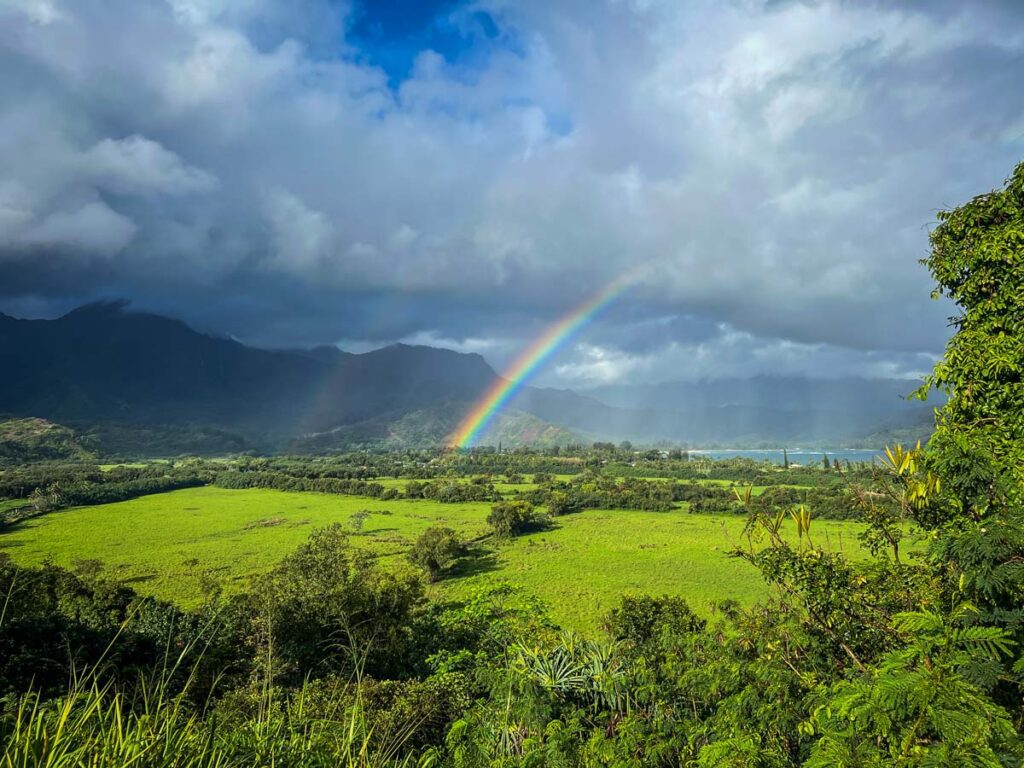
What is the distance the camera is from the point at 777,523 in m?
4.98

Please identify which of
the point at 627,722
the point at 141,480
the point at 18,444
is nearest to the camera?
the point at 627,722

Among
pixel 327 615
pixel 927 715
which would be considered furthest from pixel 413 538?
pixel 927 715

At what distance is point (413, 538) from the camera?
58875 mm

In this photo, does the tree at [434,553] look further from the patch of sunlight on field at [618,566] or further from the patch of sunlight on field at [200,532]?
the patch of sunlight on field at [200,532]

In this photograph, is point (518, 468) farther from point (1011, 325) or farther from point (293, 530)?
point (1011, 325)

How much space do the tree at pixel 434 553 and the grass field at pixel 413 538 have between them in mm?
1696

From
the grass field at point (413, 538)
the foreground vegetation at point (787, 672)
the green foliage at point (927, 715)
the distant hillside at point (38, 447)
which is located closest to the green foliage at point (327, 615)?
the foreground vegetation at point (787, 672)

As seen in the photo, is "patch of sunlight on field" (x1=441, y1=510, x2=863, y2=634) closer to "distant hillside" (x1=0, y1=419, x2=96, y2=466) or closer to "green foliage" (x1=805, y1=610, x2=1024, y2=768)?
"green foliage" (x1=805, y1=610, x2=1024, y2=768)

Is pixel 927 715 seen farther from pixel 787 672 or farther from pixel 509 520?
pixel 509 520

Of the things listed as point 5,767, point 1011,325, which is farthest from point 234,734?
point 1011,325

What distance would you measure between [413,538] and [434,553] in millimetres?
13153

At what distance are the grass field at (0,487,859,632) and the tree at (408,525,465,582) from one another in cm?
170

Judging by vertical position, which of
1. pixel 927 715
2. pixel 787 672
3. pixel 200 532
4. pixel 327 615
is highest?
pixel 927 715

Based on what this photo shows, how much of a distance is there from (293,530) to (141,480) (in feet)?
204
